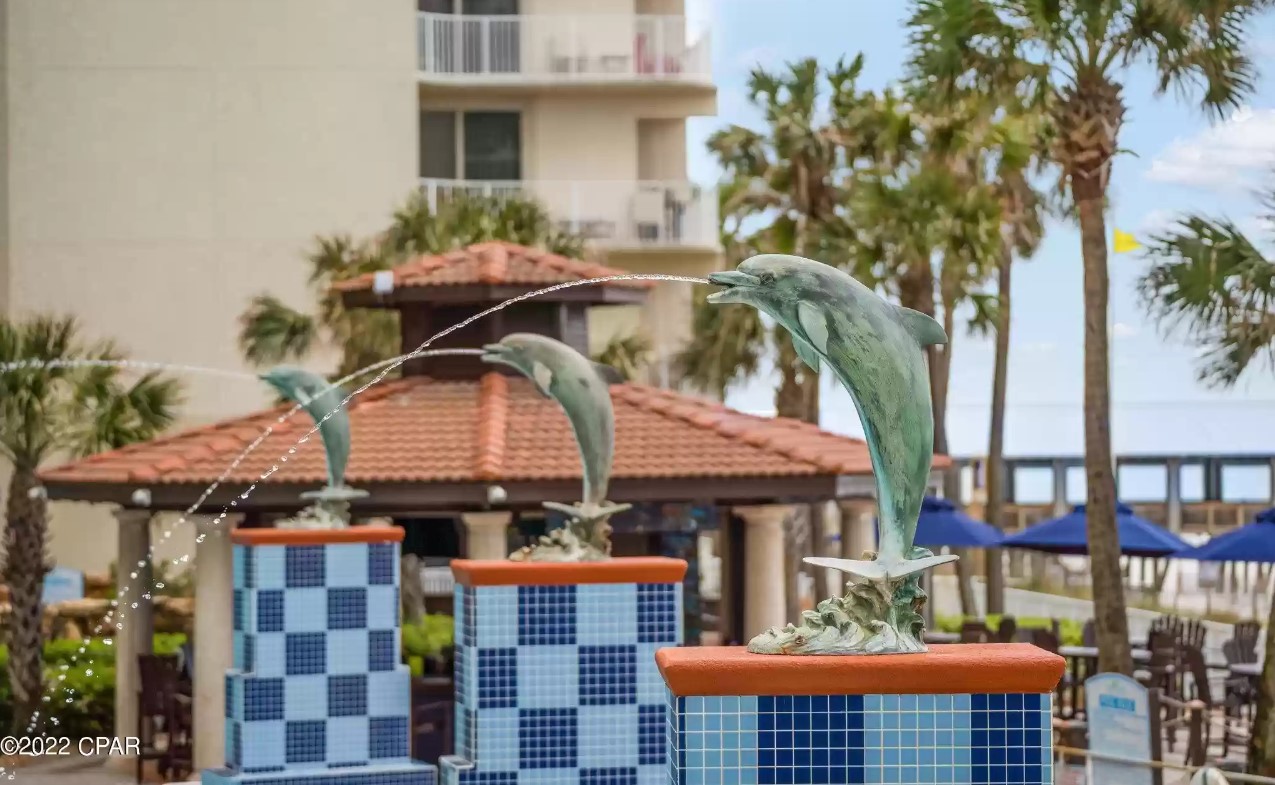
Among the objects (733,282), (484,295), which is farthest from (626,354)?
(733,282)

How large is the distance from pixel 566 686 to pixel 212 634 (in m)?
10.1

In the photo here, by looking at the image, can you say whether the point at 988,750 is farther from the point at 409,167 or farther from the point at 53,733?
the point at 409,167

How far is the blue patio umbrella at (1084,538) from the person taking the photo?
26594mm

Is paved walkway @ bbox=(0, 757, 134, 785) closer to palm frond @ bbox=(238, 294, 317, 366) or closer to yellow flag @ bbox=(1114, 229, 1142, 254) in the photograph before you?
palm frond @ bbox=(238, 294, 317, 366)

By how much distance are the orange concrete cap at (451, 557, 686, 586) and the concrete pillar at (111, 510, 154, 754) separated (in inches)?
443

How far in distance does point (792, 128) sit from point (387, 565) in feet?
69.3

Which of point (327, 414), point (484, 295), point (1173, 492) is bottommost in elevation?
point (1173, 492)

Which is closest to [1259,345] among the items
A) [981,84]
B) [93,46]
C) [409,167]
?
[981,84]

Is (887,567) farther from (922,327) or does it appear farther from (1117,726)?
(1117,726)

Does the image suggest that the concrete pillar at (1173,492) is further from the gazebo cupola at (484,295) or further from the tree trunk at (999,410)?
the gazebo cupola at (484,295)

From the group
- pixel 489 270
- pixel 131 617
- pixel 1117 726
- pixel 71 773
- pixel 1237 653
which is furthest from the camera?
pixel 1237 653

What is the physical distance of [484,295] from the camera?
23.3m

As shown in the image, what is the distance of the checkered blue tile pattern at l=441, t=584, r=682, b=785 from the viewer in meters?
12.7

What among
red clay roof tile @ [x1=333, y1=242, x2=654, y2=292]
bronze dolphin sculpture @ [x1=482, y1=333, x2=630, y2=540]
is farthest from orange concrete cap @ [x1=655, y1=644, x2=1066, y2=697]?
red clay roof tile @ [x1=333, y1=242, x2=654, y2=292]
